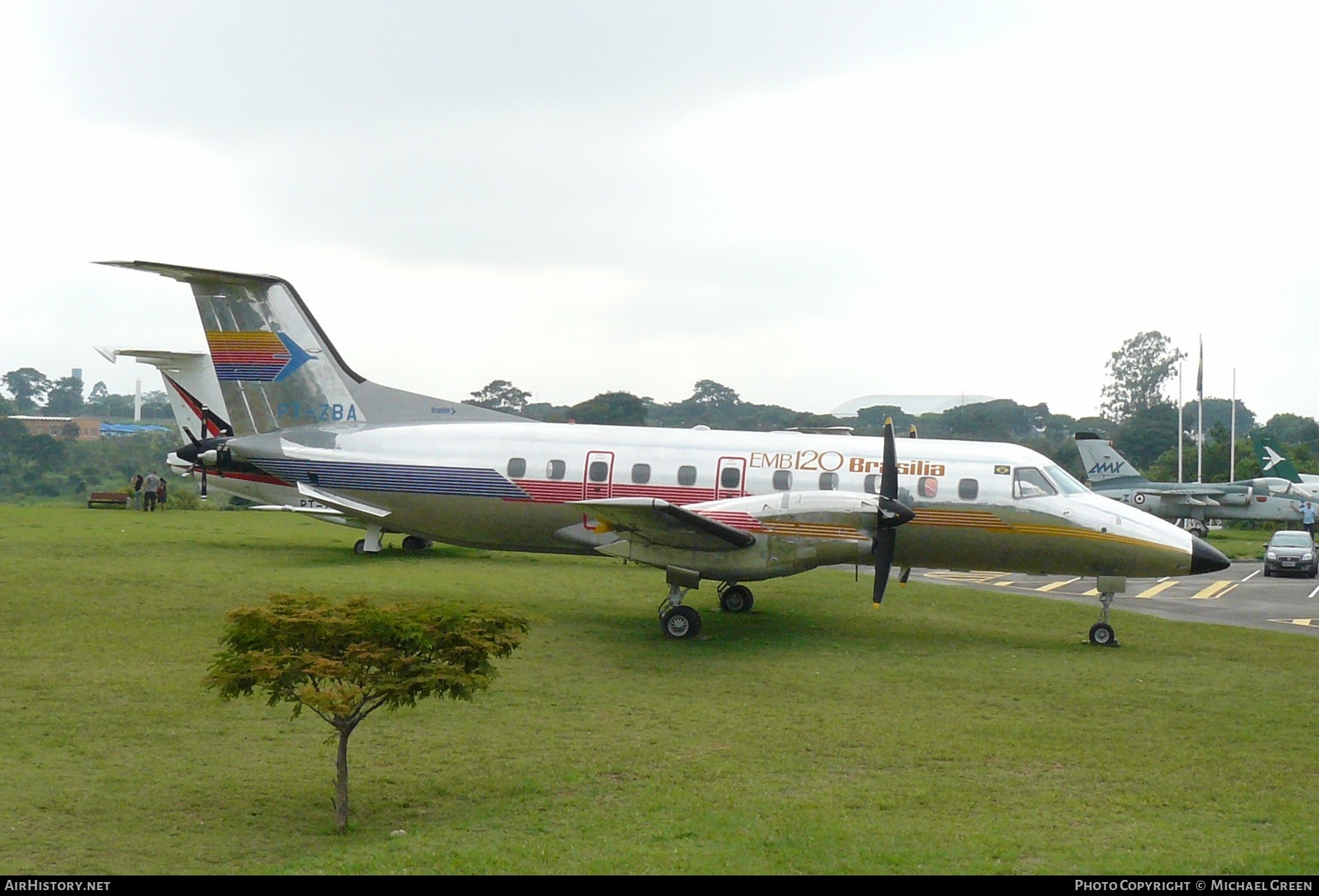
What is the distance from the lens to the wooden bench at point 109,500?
1743 inches

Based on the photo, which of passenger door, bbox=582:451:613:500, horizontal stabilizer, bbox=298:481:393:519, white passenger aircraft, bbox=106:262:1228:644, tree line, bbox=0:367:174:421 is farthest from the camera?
tree line, bbox=0:367:174:421

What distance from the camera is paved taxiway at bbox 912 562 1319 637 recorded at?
80.5 feet

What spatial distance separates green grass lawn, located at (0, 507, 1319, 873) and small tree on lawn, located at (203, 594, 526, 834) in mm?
1114

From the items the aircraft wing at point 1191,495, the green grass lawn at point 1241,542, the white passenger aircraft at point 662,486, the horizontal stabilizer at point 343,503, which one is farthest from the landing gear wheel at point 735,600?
the aircraft wing at point 1191,495

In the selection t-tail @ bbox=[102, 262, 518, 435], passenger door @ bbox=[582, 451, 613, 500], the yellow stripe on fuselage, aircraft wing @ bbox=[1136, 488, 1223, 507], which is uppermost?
t-tail @ bbox=[102, 262, 518, 435]

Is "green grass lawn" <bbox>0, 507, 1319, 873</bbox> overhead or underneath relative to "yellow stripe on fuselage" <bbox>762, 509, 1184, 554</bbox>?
underneath

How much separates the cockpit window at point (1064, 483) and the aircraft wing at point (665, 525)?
5767mm

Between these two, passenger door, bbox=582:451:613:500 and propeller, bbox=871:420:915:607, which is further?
passenger door, bbox=582:451:613:500

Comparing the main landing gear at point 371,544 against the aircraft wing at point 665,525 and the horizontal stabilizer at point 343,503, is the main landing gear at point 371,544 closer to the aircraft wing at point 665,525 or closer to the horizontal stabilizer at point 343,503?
the horizontal stabilizer at point 343,503

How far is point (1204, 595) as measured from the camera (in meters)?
29.0

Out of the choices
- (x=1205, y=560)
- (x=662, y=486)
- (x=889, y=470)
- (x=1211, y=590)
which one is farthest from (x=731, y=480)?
(x=1211, y=590)

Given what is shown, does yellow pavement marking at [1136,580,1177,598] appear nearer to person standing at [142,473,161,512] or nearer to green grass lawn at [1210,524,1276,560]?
green grass lawn at [1210,524,1276,560]

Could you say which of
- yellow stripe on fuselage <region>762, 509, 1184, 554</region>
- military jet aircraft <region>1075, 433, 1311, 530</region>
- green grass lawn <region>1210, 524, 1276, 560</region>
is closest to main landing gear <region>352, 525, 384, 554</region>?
Result: yellow stripe on fuselage <region>762, 509, 1184, 554</region>

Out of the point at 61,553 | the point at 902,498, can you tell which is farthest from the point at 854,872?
the point at 61,553
